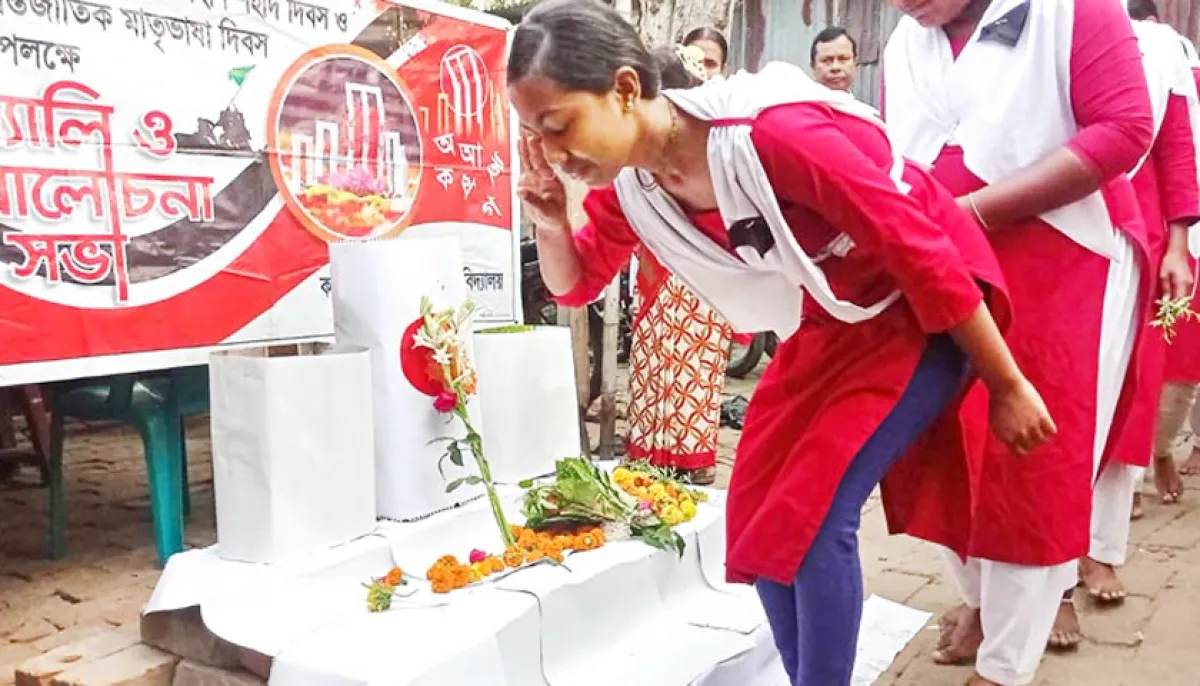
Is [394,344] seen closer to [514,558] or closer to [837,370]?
[514,558]

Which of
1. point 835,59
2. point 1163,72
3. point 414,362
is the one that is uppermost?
point 835,59

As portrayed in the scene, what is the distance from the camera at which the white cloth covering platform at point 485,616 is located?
1.66 metres

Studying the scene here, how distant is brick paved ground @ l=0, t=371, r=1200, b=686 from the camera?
2109mm

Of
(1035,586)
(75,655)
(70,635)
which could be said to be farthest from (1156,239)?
(70,635)

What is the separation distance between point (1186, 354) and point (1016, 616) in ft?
7.53

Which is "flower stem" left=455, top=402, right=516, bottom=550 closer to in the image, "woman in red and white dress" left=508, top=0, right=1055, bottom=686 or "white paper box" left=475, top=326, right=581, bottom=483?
"white paper box" left=475, top=326, right=581, bottom=483

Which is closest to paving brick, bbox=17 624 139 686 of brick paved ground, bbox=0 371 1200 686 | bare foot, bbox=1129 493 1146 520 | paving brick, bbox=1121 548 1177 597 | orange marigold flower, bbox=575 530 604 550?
brick paved ground, bbox=0 371 1200 686

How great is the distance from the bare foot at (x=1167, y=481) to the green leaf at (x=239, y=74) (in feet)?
11.5

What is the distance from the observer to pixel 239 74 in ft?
8.71

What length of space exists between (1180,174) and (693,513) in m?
1.51

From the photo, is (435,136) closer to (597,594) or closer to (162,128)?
(162,128)

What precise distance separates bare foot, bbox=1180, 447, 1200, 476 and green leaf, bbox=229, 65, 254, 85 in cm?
404

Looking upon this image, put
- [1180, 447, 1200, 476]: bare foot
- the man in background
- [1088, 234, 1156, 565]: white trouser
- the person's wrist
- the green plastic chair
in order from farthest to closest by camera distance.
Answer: [1180, 447, 1200, 476]: bare foot → the man in background → the green plastic chair → [1088, 234, 1156, 565]: white trouser → the person's wrist

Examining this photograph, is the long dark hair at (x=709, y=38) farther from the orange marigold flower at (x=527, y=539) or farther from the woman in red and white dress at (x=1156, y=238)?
the orange marigold flower at (x=527, y=539)
